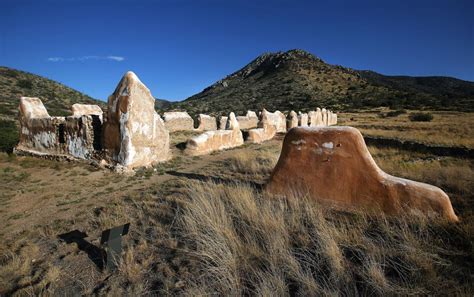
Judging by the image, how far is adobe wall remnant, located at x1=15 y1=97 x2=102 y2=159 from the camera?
24.8 ft

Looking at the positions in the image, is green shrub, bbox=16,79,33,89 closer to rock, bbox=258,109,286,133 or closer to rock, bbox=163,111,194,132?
rock, bbox=163,111,194,132

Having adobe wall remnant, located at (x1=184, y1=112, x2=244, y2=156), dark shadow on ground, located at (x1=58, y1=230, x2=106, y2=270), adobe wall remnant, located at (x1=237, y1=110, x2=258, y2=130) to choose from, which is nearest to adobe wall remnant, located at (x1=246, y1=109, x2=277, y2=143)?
adobe wall remnant, located at (x1=184, y1=112, x2=244, y2=156)

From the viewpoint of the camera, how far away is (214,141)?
1020cm

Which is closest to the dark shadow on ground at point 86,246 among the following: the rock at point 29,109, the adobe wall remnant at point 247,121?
the rock at point 29,109

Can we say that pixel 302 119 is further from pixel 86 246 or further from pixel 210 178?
pixel 86 246

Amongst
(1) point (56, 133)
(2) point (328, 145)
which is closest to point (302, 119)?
(1) point (56, 133)

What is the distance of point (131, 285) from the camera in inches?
87.7

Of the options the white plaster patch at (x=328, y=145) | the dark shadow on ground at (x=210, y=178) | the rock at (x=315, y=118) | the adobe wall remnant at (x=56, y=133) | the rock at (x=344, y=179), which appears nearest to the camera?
the rock at (x=344, y=179)

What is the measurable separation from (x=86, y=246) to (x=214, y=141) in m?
7.35

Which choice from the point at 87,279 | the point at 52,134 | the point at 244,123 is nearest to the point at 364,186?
the point at 87,279

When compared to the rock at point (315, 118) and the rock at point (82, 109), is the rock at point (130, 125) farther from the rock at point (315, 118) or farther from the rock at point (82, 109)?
the rock at point (315, 118)

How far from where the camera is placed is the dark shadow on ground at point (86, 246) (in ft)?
8.91

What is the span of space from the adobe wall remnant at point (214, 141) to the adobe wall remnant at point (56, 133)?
Result: 303 cm

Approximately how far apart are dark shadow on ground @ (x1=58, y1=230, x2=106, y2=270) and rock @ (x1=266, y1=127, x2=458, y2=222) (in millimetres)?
2424
